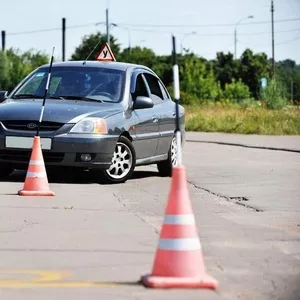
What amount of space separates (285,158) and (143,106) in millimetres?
7607

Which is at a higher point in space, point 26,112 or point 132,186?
point 26,112

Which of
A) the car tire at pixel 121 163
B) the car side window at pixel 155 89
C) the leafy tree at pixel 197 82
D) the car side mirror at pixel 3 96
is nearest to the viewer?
the car tire at pixel 121 163

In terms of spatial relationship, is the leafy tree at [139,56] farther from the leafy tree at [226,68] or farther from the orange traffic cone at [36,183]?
the orange traffic cone at [36,183]

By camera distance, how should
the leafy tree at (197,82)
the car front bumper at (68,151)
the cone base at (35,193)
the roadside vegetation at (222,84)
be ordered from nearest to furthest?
the cone base at (35,193) → the car front bumper at (68,151) → the roadside vegetation at (222,84) → the leafy tree at (197,82)

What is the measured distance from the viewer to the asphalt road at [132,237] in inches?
249

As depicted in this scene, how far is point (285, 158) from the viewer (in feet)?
69.8

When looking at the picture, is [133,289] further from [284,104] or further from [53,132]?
[284,104]

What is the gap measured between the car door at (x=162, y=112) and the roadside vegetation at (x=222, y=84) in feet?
72.2

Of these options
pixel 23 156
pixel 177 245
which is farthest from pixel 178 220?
pixel 23 156

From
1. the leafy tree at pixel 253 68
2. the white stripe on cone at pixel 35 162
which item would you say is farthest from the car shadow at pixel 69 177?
the leafy tree at pixel 253 68

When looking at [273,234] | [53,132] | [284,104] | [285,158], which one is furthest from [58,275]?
[284,104]

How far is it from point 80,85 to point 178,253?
27.2 ft

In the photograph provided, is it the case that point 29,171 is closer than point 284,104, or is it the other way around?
point 29,171

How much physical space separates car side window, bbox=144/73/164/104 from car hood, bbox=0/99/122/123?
5.18 feet
